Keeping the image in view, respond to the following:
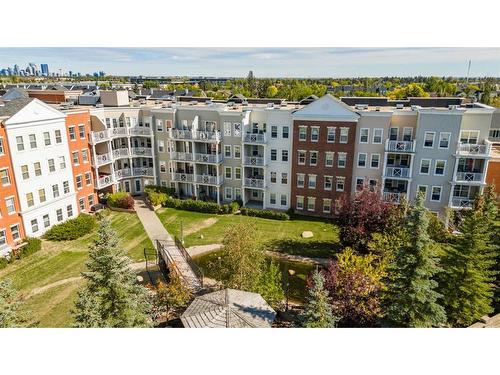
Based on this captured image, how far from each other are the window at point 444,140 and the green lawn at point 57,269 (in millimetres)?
26465

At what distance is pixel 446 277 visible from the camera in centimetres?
1830

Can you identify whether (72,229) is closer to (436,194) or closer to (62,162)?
(62,162)

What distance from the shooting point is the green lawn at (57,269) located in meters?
21.4

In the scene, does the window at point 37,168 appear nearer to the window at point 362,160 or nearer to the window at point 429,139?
the window at point 362,160

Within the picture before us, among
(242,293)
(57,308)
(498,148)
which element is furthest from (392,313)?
(498,148)

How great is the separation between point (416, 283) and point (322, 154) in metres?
21.5

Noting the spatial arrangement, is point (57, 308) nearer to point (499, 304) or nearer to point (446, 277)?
point (446, 277)

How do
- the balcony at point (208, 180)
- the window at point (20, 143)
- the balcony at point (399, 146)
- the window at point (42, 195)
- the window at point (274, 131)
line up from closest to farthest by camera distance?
the window at point (20, 143), the window at point (42, 195), the balcony at point (399, 146), the window at point (274, 131), the balcony at point (208, 180)

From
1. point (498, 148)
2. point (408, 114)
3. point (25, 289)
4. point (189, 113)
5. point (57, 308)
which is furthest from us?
point (189, 113)

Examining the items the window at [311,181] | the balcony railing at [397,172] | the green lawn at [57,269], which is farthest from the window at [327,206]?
the green lawn at [57,269]

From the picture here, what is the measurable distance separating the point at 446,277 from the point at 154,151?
32.0 meters

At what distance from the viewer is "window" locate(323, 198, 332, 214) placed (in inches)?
1401

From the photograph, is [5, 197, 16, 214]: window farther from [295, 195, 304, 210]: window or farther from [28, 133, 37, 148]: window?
[295, 195, 304, 210]: window

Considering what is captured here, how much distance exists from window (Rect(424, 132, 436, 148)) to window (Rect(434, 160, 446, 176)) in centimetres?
164
